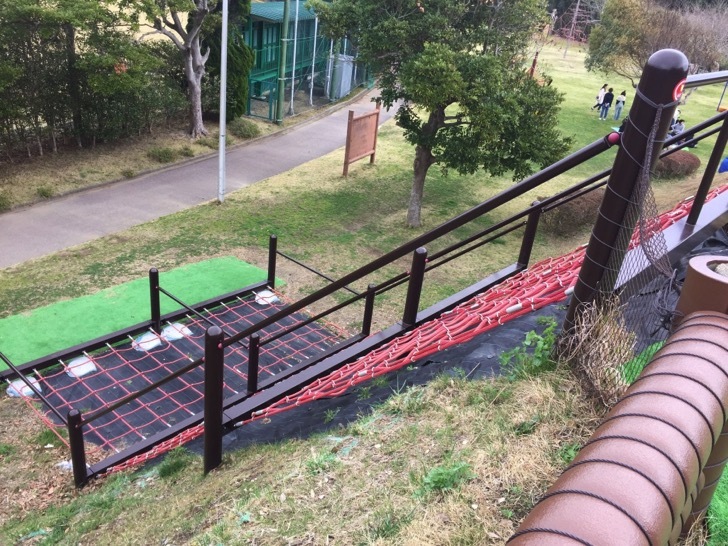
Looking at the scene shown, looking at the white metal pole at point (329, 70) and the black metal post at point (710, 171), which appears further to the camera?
the white metal pole at point (329, 70)

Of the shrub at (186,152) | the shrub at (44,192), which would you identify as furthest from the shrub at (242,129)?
the shrub at (44,192)

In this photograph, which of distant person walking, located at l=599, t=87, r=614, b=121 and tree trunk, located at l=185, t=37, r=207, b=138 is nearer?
tree trunk, located at l=185, t=37, r=207, b=138

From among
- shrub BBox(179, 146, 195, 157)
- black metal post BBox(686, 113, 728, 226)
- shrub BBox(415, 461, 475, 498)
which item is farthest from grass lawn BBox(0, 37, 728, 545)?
shrub BBox(179, 146, 195, 157)

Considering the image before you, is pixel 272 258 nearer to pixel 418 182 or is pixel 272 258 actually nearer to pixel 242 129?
pixel 418 182

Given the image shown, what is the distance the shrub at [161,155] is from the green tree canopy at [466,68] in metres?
5.81

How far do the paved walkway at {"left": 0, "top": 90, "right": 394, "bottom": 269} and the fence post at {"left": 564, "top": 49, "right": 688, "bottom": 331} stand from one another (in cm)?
987

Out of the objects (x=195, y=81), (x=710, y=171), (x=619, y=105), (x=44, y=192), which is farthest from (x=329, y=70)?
(x=710, y=171)

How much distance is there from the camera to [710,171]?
13.3 ft

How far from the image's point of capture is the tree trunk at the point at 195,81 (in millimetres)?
16031

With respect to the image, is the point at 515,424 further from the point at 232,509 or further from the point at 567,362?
the point at 232,509

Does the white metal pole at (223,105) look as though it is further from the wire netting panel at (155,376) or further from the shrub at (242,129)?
the shrub at (242,129)

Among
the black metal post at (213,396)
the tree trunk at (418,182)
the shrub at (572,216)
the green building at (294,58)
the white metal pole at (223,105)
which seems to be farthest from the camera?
the green building at (294,58)

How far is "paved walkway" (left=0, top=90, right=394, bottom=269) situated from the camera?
11258 millimetres

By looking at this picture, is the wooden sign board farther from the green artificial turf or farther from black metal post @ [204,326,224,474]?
black metal post @ [204,326,224,474]
